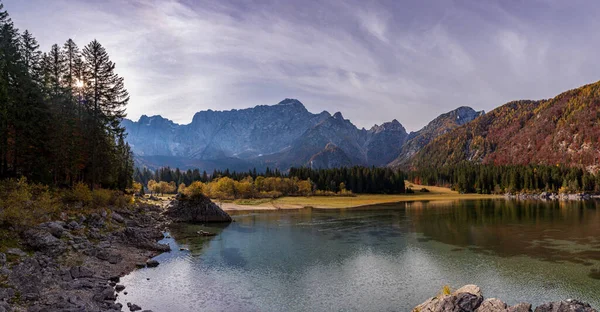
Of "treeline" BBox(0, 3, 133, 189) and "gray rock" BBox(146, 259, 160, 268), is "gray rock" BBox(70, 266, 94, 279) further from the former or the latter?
"treeline" BBox(0, 3, 133, 189)

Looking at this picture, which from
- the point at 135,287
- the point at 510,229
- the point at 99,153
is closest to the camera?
the point at 135,287

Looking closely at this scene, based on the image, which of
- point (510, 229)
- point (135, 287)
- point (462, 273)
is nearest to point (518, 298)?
point (462, 273)

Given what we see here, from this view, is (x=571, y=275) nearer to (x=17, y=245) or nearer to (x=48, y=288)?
(x=48, y=288)

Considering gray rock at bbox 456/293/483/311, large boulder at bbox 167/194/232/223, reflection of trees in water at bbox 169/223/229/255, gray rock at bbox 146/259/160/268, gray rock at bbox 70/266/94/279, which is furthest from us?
large boulder at bbox 167/194/232/223

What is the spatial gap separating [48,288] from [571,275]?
52338 mm

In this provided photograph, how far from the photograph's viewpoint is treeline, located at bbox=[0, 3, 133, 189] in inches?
2117

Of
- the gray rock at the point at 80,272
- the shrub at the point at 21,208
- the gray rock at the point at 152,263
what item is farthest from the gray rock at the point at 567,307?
the shrub at the point at 21,208

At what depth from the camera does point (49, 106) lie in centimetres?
5900

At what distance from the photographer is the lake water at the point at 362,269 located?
33.8 m

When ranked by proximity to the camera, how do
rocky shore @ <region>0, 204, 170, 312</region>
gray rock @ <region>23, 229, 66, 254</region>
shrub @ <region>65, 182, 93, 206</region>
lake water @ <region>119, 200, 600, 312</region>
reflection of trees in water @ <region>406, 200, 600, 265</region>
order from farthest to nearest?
shrub @ <region>65, 182, 93, 206</region> < reflection of trees in water @ <region>406, 200, 600, 265</region> < lake water @ <region>119, 200, 600, 312</region> < gray rock @ <region>23, 229, 66, 254</region> < rocky shore @ <region>0, 204, 170, 312</region>

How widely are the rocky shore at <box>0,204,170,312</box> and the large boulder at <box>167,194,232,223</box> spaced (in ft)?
160

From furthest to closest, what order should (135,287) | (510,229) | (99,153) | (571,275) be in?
(510,229) → (99,153) → (571,275) → (135,287)

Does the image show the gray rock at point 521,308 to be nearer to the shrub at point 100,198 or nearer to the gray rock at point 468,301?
the gray rock at point 468,301

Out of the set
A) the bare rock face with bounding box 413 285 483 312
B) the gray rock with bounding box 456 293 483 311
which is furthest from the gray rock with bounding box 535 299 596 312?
the bare rock face with bounding box 413 285 483 312
